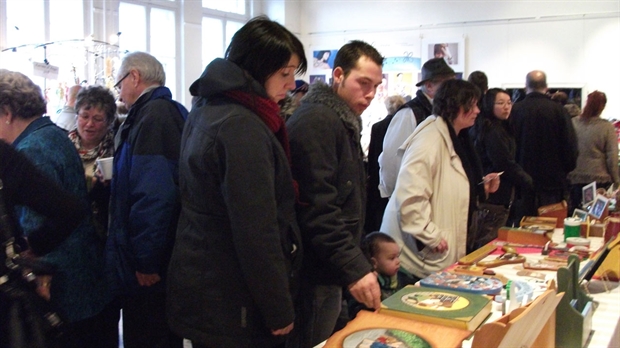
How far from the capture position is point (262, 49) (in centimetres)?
157

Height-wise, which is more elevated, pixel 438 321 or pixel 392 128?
pixel 392 128

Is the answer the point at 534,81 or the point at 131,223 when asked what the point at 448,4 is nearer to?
the point at 534,81

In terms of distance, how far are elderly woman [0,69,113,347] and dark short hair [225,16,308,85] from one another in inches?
27.7

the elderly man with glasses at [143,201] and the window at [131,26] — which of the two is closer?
the elderly man with glasses at [143,201]

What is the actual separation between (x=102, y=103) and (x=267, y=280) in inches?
53.8

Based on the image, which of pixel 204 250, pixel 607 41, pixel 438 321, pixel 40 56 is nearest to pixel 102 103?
pixel 204 250

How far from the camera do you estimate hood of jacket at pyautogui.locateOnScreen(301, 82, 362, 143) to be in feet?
6.13

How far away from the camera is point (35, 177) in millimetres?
1495

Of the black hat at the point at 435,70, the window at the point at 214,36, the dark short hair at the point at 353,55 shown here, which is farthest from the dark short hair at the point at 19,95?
the window at the point at 214,36

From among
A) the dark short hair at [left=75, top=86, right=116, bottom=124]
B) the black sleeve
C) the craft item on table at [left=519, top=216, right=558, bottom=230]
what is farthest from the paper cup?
the craft item on table at [left=519, top=216, right=558, bottom=230]

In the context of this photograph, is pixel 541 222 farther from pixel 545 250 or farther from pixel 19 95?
pixel 19 95

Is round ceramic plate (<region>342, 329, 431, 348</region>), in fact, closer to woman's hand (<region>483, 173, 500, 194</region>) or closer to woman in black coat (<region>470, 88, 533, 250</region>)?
woman's hand (<region>483, 173, 500, 194</region>)

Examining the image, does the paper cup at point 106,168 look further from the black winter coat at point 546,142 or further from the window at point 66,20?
the window at point 66,20

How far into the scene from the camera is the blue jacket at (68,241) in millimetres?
1885
